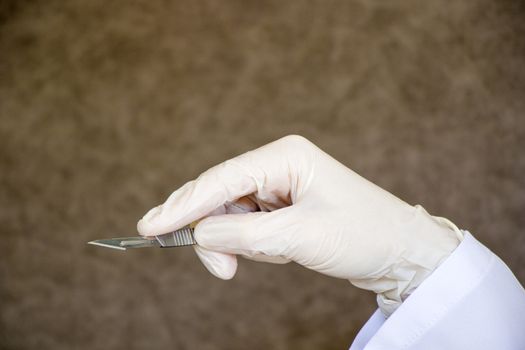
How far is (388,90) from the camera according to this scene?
2.02 meters

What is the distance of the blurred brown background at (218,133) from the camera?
A: 1.92 m

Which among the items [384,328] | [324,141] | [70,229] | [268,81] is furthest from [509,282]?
[70,229]

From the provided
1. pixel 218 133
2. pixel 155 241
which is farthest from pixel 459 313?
pixel 218 133

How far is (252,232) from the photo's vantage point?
807mm

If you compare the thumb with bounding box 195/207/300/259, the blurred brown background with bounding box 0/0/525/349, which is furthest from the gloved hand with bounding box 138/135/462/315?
the blurred brown background with bounding box 0/0/525/349

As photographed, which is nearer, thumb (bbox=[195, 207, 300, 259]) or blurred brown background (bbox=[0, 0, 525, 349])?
thumb (bbox=[195, 207, 300, 259])

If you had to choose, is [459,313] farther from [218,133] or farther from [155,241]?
[218,133]

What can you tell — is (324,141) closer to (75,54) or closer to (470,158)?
(470,158)

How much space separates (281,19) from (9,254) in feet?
4.39

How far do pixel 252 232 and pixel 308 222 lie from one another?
0.30ft

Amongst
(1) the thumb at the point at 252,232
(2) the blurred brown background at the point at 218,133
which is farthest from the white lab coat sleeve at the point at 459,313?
(2) the blurred brown background at the point at 218,133

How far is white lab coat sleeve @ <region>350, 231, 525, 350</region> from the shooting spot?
84 cm

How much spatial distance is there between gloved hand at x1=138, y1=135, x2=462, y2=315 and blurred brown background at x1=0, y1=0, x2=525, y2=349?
3.42 feet

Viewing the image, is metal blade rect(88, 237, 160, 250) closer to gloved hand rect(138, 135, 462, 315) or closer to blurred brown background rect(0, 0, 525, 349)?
gloved hand rect(138, 135, 462, 315)
